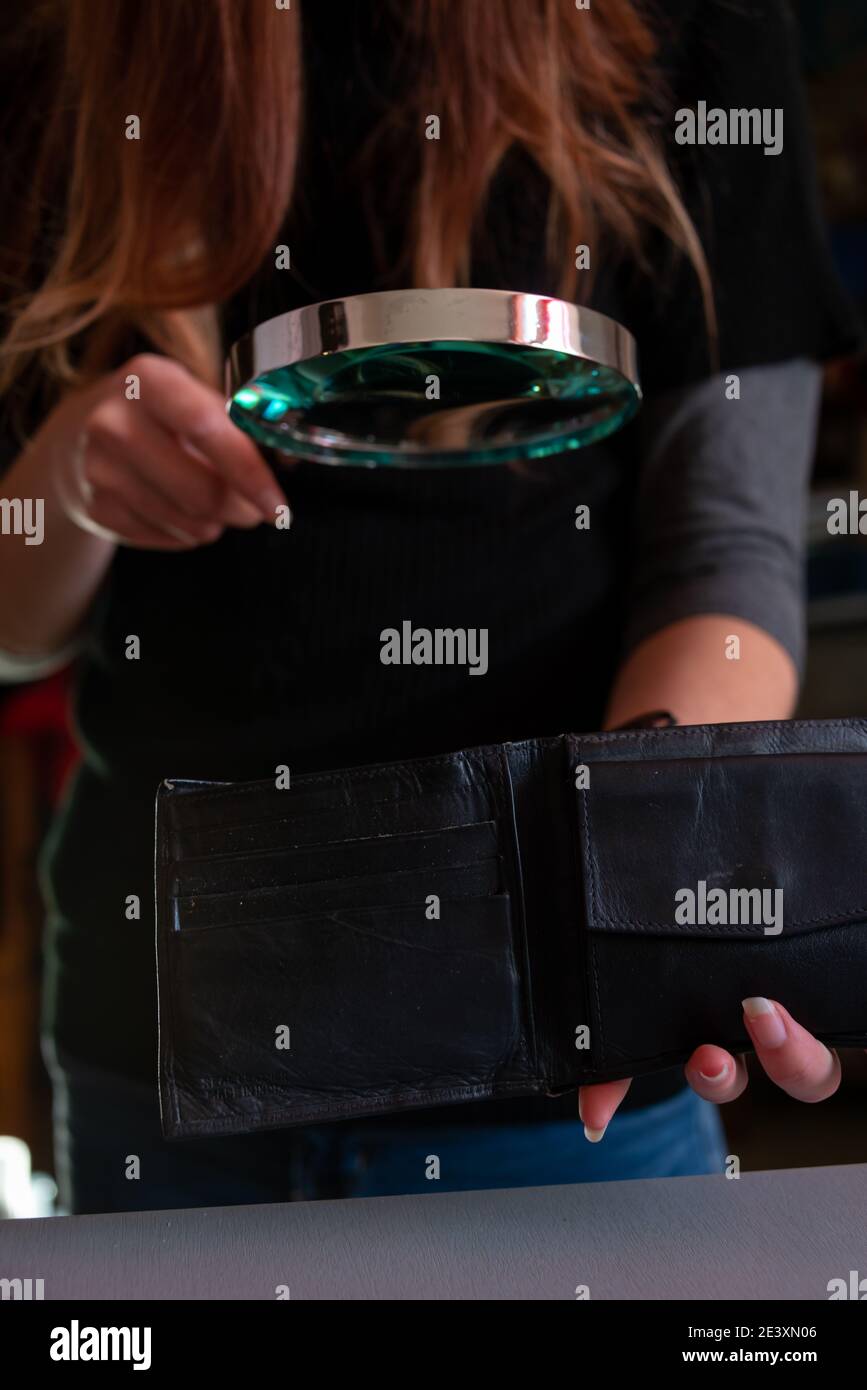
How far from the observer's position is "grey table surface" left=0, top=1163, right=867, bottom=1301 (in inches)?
13.5

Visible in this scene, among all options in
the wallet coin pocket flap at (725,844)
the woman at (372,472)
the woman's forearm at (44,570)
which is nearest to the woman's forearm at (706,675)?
the woman at (372,472)

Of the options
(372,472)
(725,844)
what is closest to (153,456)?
(372,472)

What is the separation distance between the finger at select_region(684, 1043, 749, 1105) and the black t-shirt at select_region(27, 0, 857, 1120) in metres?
0.16

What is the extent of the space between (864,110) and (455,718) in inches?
50.2

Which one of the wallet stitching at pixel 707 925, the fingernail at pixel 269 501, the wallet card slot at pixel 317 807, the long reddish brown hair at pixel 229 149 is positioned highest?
the long reddish brown hair at pixel 229 149

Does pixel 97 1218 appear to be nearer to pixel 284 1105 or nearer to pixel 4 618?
pixel 284 1105

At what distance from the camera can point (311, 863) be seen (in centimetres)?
35

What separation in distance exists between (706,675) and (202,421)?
0.72ft

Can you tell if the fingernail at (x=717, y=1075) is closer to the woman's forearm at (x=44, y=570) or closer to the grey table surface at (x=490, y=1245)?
the grey table surface at (x=490, y=1245)

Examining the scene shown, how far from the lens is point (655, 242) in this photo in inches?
19.3

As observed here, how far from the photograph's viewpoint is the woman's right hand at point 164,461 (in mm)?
375

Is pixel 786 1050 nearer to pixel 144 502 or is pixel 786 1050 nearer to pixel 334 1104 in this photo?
pixel 334 1104

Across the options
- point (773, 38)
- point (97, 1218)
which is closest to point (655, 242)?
point (773, 38)
